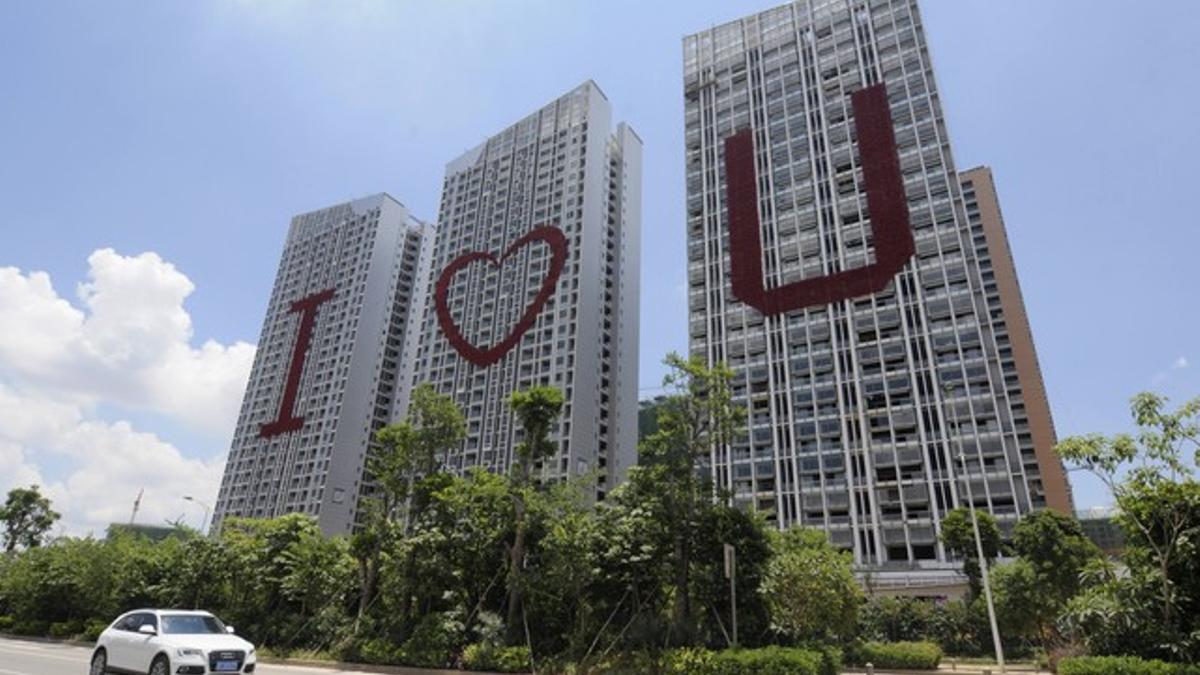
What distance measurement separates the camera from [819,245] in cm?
7200

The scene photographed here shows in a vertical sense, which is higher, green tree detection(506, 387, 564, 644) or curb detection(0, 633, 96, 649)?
green tree detection(506, 387, 564, 644)

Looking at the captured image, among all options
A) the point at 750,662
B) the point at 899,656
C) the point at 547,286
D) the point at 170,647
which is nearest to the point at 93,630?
the point at 170,647

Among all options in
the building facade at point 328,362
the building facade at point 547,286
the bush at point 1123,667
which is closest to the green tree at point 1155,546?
the bush at point 1123,667

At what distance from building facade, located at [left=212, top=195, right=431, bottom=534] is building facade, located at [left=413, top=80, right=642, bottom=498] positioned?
51.2 feet

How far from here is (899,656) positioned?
30.9m

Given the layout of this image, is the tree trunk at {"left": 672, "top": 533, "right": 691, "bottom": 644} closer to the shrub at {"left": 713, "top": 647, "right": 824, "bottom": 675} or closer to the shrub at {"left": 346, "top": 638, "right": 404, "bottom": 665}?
the shrub at {"left": 713, "top": 647, "right": 824, "bottom": 675}

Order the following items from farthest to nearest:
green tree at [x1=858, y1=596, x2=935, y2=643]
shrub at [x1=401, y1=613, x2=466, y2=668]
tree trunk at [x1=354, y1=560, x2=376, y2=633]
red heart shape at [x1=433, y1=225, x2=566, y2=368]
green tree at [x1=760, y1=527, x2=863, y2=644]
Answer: red heart shape at [x1=433, y1=225, x2=566, y2=368] → green tree at [x1=858, y1=596, x2=935, y2=643] → tree trunk at [x1=354, y1=560, x2=376, y2=633] → shrub at [x1=401, y1=613, x2=466, y2=668] → green tree at [x1=760, y1=527, x2=863, y2=644]

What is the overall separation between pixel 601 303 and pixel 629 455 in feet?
69.0

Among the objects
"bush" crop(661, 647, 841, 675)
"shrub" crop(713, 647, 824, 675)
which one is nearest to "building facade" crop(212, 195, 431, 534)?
"bush" crop(661, 647, 841, 675)

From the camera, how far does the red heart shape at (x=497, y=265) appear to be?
8850cm

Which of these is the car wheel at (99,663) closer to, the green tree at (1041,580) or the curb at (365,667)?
the curb at (365,667)

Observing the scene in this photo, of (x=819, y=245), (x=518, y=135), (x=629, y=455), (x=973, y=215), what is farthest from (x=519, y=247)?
(x=973, y=215)

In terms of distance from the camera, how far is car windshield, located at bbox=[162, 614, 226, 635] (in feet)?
43.9

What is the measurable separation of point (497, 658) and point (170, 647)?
11658mm
